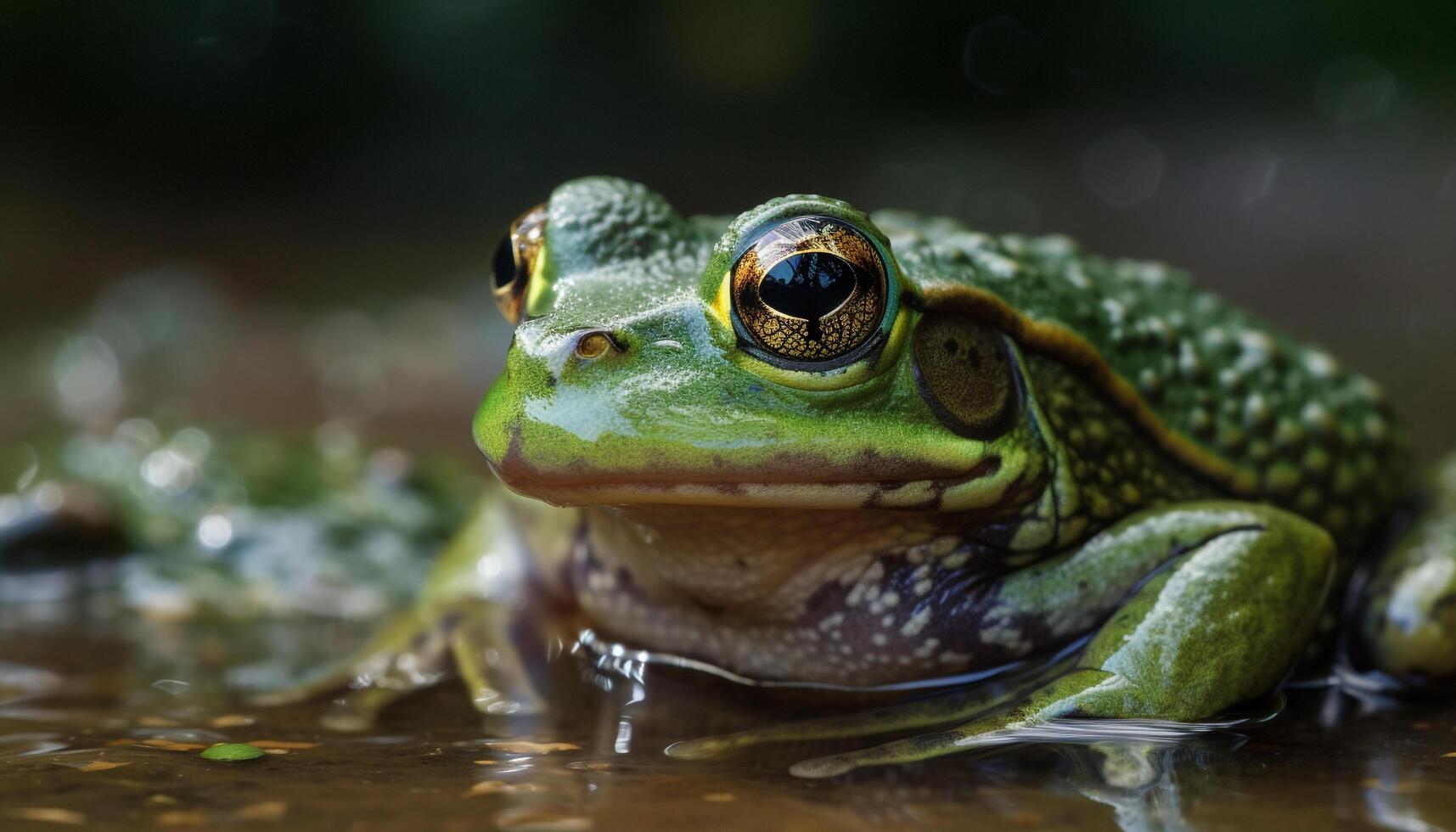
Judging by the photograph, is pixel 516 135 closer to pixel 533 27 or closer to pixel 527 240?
pixel 533 27

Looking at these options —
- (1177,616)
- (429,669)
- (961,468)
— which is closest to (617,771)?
(961,468)

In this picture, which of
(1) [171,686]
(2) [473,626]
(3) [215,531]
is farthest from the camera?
(3) [215,531]

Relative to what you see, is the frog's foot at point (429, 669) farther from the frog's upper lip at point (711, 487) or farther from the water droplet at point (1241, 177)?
the water droplet at point (1241, 177)

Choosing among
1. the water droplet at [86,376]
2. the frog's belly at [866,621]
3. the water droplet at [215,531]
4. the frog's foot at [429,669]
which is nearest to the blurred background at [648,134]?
the water droplet at [86,376]

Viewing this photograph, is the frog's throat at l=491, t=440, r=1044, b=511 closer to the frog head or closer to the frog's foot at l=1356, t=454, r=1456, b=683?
the frog head

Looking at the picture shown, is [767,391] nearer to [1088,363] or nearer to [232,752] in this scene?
[1088,363]

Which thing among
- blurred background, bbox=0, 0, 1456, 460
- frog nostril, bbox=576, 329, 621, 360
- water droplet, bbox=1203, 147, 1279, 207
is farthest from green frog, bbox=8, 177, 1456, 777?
water droplet, bbox=1203, 147, 1279, 207
